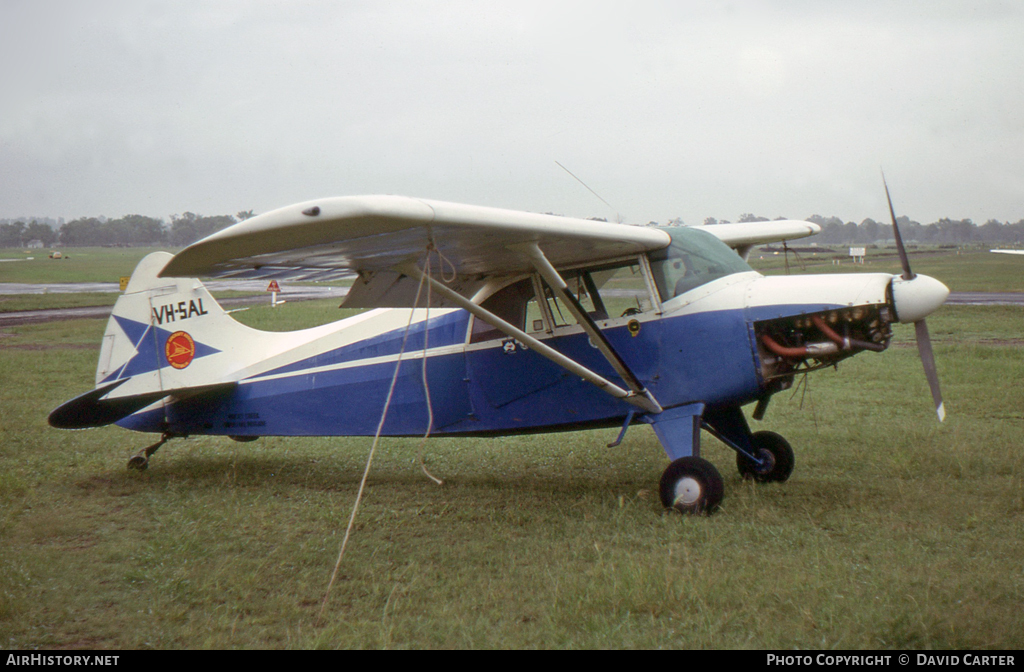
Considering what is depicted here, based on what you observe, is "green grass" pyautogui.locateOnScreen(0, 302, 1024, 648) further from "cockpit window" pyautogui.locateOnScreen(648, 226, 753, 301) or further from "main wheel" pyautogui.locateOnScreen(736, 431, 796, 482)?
"cockpit window" pyautogui.locateOnScreen(648, 226, 753, 301)

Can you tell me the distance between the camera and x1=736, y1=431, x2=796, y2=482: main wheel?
283 inches

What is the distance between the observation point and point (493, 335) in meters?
7.14

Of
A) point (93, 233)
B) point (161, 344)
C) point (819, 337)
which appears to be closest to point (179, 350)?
point (161, 344)

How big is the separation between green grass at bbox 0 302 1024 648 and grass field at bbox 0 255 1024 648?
2 cm

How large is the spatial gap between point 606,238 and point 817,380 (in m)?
8.38

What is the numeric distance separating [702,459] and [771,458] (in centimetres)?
151

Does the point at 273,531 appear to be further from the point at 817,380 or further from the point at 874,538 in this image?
the point at 817,380

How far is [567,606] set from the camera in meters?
4.49

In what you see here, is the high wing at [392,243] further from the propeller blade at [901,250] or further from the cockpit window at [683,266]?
the propeller blade at [901,250]

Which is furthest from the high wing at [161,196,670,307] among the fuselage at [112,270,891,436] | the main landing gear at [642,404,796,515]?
the main landing gear at [642,404,796,515]

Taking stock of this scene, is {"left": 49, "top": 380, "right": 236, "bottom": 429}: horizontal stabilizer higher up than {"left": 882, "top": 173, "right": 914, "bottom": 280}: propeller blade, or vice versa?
{"left": 882, "top": 173, "right": 914, "bottom": 280}: propeller blade

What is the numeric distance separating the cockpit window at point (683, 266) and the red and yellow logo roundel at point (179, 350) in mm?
5085

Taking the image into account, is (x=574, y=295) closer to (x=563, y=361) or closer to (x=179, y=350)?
(x=563, y=361)
